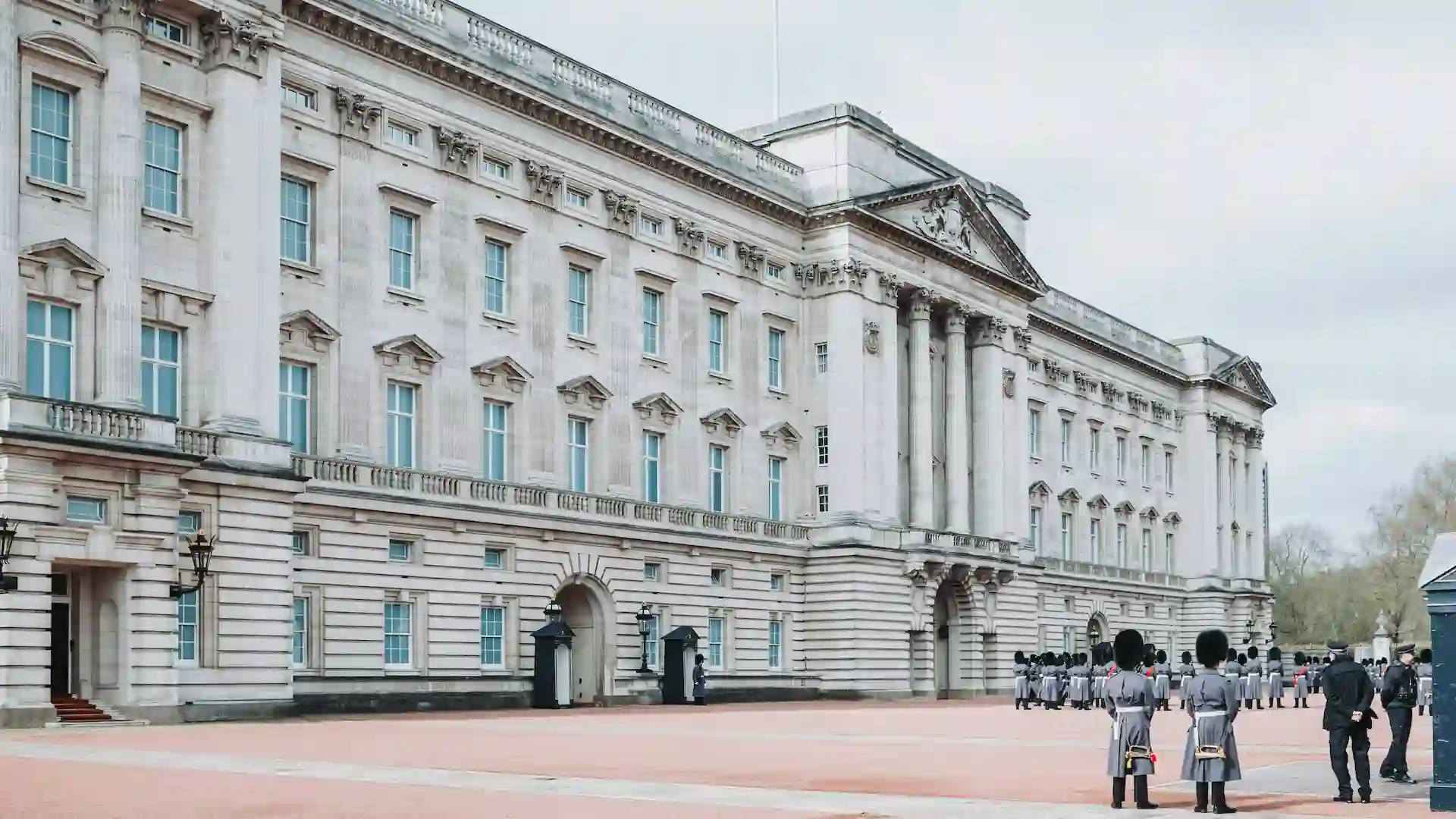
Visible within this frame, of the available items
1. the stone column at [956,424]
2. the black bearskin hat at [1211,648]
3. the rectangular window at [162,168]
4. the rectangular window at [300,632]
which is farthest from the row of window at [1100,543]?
the black bearskin hat at [1211,648]

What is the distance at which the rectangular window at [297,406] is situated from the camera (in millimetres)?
41250

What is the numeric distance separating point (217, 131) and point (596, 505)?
54.3 feet

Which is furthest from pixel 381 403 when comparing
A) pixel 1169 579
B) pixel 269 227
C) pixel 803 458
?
pixel 1169 579

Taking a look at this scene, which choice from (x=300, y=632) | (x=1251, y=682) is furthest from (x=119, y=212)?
(x=1251, y=682)

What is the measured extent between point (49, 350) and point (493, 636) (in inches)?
624

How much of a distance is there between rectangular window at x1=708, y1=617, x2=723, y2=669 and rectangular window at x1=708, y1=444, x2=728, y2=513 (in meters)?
3.59

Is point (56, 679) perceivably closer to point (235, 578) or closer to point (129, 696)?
point (129, 696)

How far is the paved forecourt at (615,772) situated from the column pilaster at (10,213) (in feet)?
24.0

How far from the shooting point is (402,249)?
45.2 meters

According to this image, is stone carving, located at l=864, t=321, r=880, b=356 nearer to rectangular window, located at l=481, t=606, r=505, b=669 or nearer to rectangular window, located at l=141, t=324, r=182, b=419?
rectangular window, located at l=481, t=606, r=505, b=669

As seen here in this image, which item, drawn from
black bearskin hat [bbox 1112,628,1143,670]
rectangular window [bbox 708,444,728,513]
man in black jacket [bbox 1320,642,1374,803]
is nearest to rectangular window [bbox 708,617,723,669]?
rectangular window [bbox 708,444,728,513]

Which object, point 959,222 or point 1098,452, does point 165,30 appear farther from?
point 1098,452

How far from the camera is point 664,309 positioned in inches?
2159

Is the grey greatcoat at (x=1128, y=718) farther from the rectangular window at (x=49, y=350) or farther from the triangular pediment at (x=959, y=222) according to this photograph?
the triangular pediment at (x=959, y=222)
